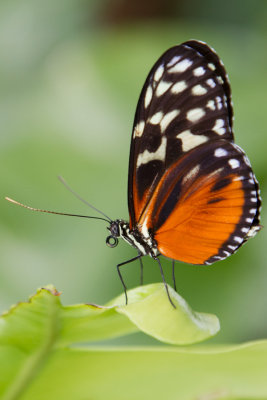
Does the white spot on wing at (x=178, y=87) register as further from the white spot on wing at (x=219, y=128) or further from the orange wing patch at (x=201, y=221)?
the orange wing patch at (x=201, y=221)

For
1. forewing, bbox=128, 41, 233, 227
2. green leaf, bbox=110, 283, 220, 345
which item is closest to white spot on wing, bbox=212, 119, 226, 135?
forewing, bbox=128, 41, 233, 227

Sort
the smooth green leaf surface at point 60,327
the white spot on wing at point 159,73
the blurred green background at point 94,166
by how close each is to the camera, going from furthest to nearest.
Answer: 1. the blurred green background at point 94,166
2. the white spot on wing at point 159,73
3. the smooth green leaf surface at point 60,327

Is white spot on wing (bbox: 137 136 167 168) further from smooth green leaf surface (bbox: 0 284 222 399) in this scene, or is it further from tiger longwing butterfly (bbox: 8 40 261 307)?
smooth green leaf surface (bbox: 0 284 222 399)

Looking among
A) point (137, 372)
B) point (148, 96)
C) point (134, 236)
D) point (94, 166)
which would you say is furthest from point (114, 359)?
point (94, 166)

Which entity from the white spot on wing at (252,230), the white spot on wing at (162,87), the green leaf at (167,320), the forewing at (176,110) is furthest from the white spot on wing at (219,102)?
the green leaf at (167,320)

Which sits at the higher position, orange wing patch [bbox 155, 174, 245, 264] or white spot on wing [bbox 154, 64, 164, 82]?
white spot on wing [bbox 154, 64, 164, 82]

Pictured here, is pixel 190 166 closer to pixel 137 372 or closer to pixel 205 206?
pixel 205 206

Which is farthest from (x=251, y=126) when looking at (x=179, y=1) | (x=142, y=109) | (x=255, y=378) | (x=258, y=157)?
(x=179, y=1)
